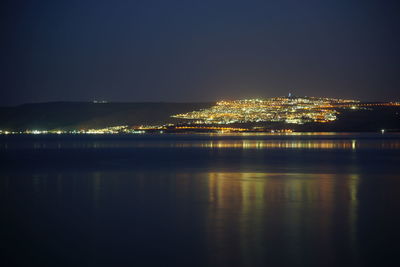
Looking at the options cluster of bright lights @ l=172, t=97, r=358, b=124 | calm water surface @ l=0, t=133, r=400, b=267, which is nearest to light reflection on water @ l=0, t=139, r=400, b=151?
calm water surface @ l=0, t=133, r=400, b=267

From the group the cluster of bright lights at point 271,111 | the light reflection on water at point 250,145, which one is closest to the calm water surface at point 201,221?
the light reflection on water at point 250,145

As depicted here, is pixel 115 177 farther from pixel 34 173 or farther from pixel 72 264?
pixel 72 264

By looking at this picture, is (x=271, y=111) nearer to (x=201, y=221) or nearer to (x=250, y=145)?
(x=250, y=145)

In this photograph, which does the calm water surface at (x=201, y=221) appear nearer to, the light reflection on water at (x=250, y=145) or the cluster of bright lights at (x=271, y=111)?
the light reflection on water at (x=250, y=145)

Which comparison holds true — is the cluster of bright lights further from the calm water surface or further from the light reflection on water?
the calm water surface

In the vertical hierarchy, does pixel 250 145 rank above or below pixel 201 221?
below

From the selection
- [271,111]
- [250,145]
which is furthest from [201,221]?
[271,111]

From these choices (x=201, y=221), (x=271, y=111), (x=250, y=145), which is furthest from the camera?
(x=271, y=111)

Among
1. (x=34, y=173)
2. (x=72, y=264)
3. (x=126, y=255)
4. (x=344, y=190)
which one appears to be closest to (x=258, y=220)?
(x=126, y=255)

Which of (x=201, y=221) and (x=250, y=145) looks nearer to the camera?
(x=201, y=221)
